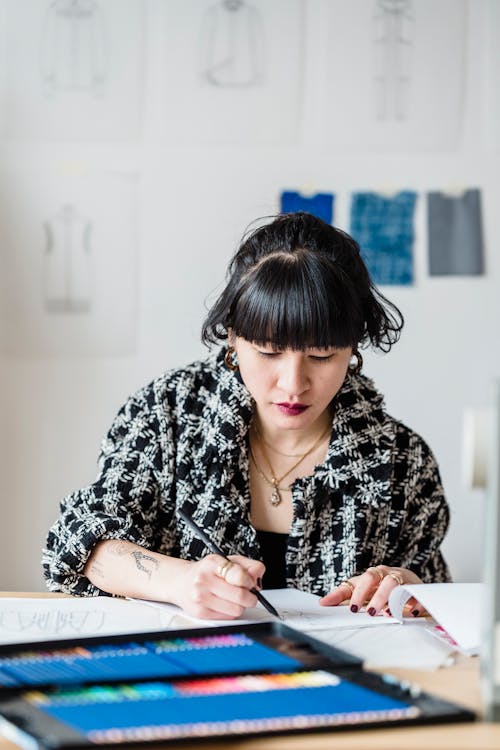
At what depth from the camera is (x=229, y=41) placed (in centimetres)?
261

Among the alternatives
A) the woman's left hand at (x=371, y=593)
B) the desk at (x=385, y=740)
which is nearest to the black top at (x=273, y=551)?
the woman's left hand at (x=371, y=593)

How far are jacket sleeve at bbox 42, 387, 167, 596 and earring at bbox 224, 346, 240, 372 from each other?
0.15 meters

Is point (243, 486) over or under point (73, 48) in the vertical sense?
under

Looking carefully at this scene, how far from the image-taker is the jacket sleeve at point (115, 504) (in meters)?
1.61

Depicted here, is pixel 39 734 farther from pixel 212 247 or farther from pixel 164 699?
pixel 212 247

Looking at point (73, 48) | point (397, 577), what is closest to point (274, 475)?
point (397, 577)

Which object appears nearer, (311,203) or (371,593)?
(371,593)

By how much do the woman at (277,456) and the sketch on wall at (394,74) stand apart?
3.10 ft

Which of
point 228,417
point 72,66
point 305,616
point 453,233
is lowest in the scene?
point 305,616

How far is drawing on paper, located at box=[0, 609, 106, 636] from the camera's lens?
1265mm

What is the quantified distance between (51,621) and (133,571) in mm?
194

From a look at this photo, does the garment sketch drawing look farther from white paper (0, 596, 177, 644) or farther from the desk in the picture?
the desk

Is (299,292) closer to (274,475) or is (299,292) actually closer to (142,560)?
(274,475)

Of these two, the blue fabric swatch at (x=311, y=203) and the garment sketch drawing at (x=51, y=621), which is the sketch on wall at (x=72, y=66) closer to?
the blue fabric swatch at (x=311, y=203)
